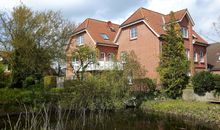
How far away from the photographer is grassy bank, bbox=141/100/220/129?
60.0ft

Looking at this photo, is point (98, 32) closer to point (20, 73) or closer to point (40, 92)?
point (20, 73)

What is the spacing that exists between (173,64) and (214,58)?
22.3 meters

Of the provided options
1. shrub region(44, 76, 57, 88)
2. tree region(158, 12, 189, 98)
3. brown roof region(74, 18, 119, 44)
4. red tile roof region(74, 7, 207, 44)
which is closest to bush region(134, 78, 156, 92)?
tree region(158, 12, 189, 98)

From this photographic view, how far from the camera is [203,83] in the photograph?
2328 centimetres

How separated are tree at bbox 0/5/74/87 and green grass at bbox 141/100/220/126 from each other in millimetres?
10999

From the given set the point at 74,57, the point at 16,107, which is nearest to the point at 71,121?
the point at 16,107

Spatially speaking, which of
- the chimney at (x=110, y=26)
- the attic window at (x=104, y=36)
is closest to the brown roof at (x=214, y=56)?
the chimney at (x=110, y=26)

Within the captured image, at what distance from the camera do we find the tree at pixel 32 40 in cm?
2683

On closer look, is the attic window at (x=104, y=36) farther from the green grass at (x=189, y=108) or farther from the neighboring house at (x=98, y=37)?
the green grass at (x=189, y=108)

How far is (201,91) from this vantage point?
23.8 meters

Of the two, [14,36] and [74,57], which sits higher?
[14,36]

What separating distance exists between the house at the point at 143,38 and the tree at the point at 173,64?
5432 millimetres

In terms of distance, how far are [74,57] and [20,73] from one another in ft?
18.8

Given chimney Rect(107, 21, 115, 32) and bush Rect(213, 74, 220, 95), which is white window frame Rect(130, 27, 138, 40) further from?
bush Rect(213, 74, 220, 95)
